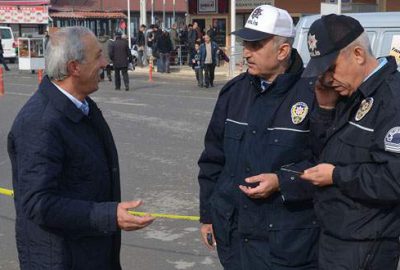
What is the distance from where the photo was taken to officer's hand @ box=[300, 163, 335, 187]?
2.44 m

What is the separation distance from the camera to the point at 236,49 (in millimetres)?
25484

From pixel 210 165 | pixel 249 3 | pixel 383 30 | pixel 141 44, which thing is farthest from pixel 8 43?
pixel 210 165

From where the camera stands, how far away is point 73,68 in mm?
2686

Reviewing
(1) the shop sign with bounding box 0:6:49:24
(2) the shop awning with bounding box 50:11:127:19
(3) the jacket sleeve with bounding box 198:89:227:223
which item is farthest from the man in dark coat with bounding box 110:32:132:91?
(2) the shop awning with bounding box 50:11:127:19

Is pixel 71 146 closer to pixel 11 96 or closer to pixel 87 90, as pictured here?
pixel 87 90

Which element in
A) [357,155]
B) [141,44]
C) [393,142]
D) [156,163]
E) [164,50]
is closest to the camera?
[393,142]

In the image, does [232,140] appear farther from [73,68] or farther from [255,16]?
[73,68]

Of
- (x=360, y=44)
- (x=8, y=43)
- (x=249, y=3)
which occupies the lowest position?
(x=8, y=43)

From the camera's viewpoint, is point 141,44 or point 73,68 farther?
point 141,44

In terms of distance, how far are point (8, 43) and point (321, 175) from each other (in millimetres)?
34136

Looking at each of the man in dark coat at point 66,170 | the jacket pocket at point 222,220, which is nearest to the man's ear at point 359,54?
the jacket pocket at point 222,220

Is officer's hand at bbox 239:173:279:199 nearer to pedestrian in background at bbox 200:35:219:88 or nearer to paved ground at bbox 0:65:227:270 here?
paved ground at bbox 0:65:227:270

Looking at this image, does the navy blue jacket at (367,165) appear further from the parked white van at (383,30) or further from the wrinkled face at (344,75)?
the parked white van at (383,30)

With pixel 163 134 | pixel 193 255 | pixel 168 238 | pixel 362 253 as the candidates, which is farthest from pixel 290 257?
pixel 163 134
